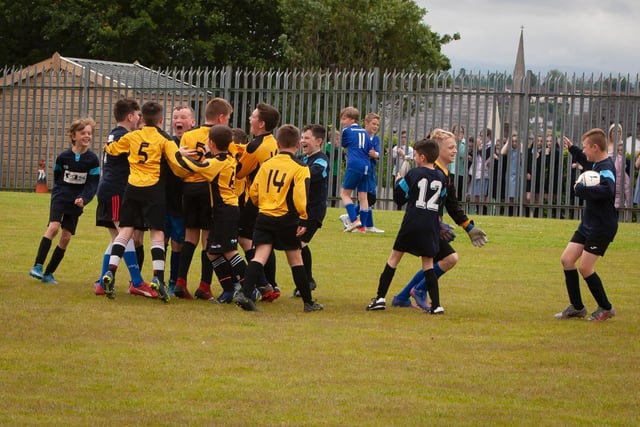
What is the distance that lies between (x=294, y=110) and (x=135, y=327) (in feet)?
52.5

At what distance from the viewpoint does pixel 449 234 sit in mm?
10750

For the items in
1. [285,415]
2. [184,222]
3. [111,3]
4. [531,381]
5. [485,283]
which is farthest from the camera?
[111,3]

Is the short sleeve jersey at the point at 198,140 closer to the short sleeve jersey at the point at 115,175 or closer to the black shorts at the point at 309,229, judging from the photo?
the short sleeve jersey at the point at 115,175

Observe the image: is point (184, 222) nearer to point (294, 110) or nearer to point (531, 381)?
point (531, 381)

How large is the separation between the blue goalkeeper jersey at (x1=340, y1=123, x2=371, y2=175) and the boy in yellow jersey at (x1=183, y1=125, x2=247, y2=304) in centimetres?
762

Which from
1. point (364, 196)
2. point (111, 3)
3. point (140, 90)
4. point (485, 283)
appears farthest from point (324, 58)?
point (485, 283)

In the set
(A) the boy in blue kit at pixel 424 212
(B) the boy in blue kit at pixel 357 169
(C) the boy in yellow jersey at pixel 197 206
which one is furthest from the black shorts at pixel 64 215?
(B) the boy in blue kit at pixel 357 169

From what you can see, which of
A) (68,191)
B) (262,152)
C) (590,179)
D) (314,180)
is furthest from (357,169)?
(590,179)

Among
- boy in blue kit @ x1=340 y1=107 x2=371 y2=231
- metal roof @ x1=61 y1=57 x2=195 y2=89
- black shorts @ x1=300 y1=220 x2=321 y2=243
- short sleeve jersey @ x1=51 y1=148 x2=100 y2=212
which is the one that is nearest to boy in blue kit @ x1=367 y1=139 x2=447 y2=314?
black shorts @ x1=300 y1=220 x2=321 y2=243

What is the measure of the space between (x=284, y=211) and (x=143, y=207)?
1338mm

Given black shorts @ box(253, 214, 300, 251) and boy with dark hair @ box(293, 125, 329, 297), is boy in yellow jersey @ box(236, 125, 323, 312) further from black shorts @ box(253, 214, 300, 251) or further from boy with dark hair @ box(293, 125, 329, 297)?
boy with dark hair @ box(293, 125, 329, 297)

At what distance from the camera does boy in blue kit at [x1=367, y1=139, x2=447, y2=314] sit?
33.9ft

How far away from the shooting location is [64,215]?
11.8 m

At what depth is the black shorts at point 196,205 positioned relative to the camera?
10.8m
